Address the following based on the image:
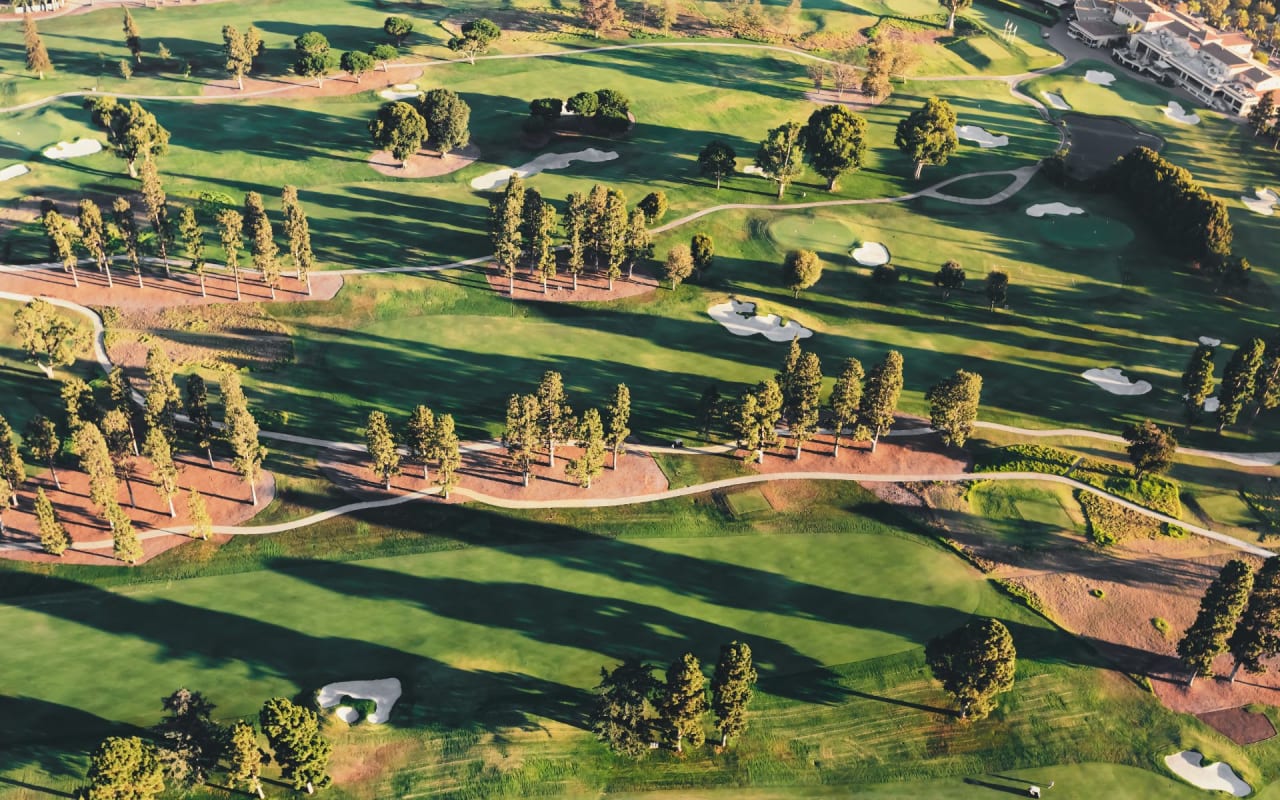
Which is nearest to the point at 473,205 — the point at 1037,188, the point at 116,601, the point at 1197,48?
the point at 116,601

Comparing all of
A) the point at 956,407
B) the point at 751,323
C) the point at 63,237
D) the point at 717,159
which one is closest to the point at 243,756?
the point at 956,407

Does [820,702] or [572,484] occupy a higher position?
[572,484]

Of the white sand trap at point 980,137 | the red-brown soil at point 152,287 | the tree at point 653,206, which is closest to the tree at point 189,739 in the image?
the red-brown soil at point 152,287

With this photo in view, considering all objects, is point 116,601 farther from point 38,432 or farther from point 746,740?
point 746,740

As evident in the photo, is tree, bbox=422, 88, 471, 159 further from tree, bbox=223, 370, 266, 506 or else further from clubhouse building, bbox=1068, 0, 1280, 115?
clubhouse building, bbox=1068, 0, 1280, 115

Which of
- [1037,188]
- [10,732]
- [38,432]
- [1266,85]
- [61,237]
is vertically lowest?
[10,732]

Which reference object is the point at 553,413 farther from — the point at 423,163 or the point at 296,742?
the point at 423,163
